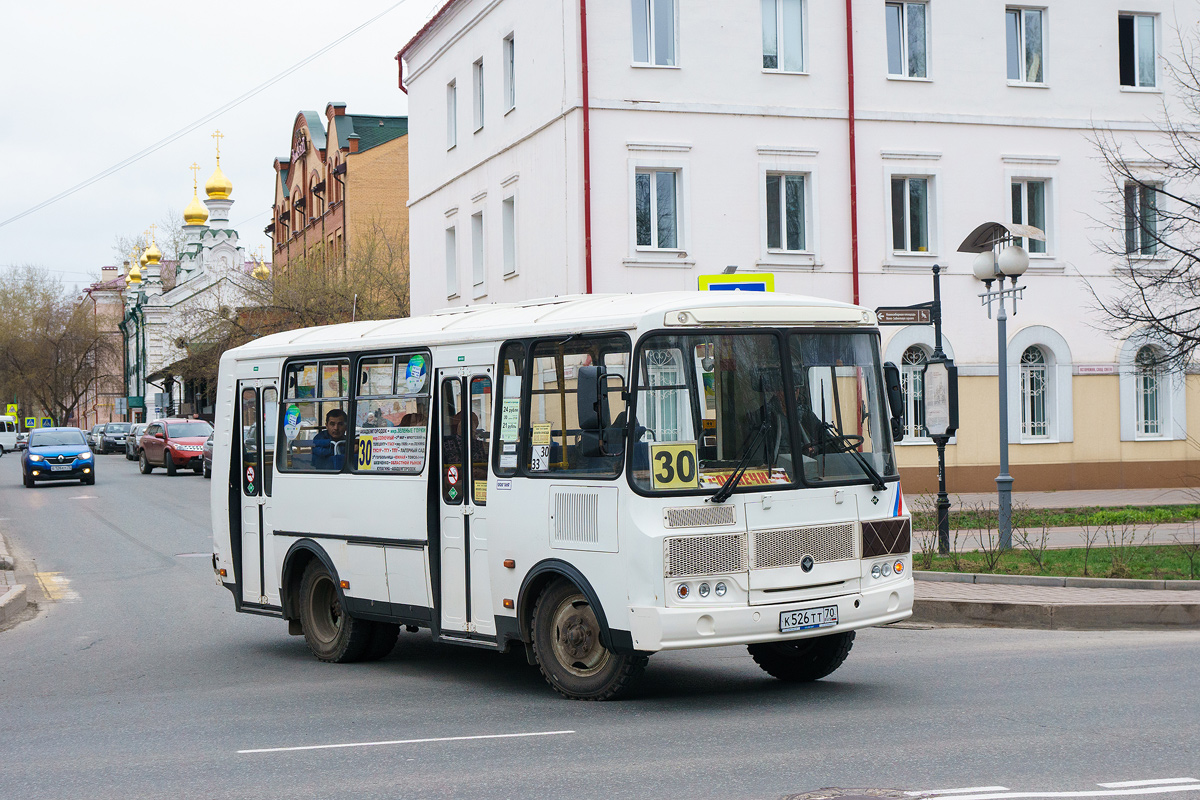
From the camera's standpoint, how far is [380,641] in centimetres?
1110

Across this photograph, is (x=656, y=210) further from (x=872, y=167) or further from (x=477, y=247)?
(x=477, y=247)

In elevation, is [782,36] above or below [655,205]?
above

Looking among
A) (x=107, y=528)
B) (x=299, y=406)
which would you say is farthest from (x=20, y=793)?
(x=107, y=528)

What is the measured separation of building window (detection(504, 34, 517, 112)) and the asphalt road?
18.7 metres

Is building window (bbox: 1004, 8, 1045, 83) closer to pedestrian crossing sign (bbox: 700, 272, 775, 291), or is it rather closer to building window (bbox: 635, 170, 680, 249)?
building window (bbox: 635, 170, 680, 249)

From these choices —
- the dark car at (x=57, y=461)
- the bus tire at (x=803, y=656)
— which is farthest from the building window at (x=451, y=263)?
the bus tire at (x=803, y=656)

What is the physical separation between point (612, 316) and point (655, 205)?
61.0 feet

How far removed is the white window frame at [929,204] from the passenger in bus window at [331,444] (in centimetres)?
1912

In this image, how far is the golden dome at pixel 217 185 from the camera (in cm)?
8950

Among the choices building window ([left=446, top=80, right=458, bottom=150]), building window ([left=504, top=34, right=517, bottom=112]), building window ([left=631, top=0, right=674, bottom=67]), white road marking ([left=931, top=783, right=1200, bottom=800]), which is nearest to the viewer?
white road marking ([left=931, top=783, right=1200, bottom=800])

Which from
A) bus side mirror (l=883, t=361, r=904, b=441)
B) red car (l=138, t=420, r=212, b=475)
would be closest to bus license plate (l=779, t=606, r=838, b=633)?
bus side mirror (l=883, t=361, r=904, b=441)

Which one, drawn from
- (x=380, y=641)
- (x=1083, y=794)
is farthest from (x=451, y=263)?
(x=1083, y=794)

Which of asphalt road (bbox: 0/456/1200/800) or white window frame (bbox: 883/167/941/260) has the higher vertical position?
white window frame (bbox: 883/167/941/260)

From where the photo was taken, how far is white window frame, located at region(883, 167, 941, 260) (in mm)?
28047
